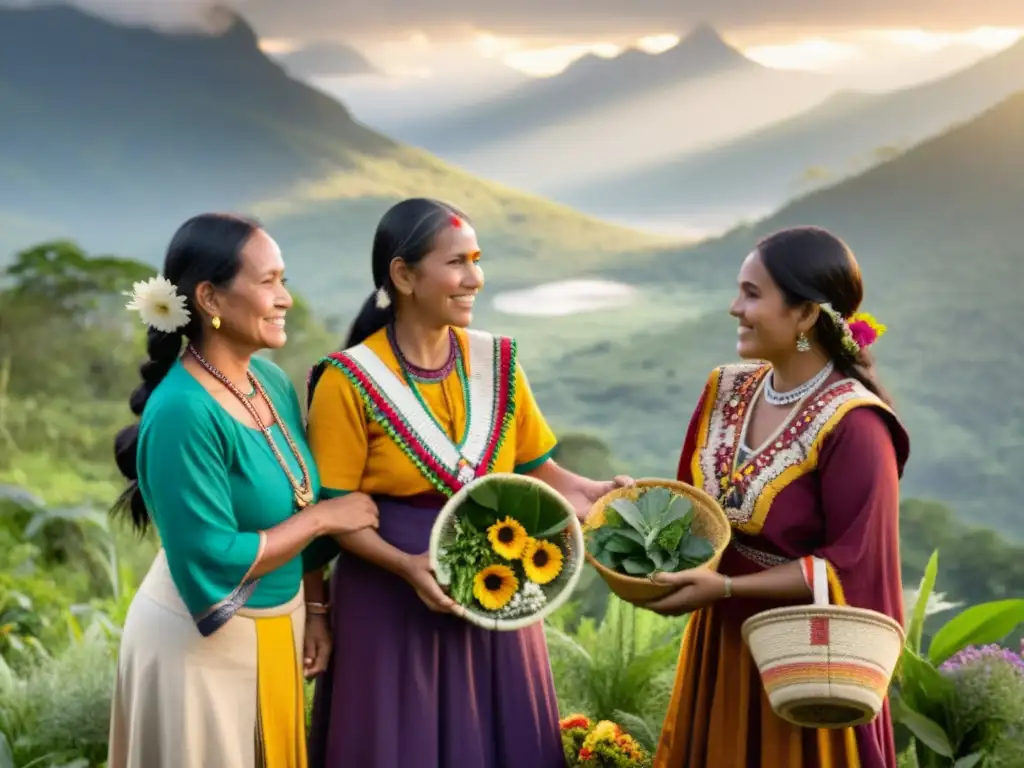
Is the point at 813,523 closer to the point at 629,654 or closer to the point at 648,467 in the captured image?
the point at 629,654

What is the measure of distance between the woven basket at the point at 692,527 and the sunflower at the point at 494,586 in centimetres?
19

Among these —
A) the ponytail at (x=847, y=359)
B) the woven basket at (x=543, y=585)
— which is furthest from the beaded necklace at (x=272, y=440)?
the ponytail at (x=847, y=359)

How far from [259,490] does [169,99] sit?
21.9 ft

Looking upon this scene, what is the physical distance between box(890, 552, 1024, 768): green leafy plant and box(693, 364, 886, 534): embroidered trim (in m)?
1.13

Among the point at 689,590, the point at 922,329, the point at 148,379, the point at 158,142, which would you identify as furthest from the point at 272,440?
the point at 158,142

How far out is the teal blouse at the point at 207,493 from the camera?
8.08 ft

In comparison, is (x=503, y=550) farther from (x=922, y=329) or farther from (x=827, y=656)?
(x=922, y=329)

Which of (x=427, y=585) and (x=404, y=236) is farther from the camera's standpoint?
(x=404, y=236)

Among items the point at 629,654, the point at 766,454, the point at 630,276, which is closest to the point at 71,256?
the point at 630,276

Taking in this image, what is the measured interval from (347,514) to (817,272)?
4.05ft

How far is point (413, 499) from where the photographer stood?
9.27ft

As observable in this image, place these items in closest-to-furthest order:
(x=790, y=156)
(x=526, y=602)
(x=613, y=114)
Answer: (x=526, y=602), (x=790, y=156), (x=613, y=114)

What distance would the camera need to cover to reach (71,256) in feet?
27.2

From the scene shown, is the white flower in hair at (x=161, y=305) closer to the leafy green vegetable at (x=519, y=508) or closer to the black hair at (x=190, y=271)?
the black hair at (x=190, y=271)
